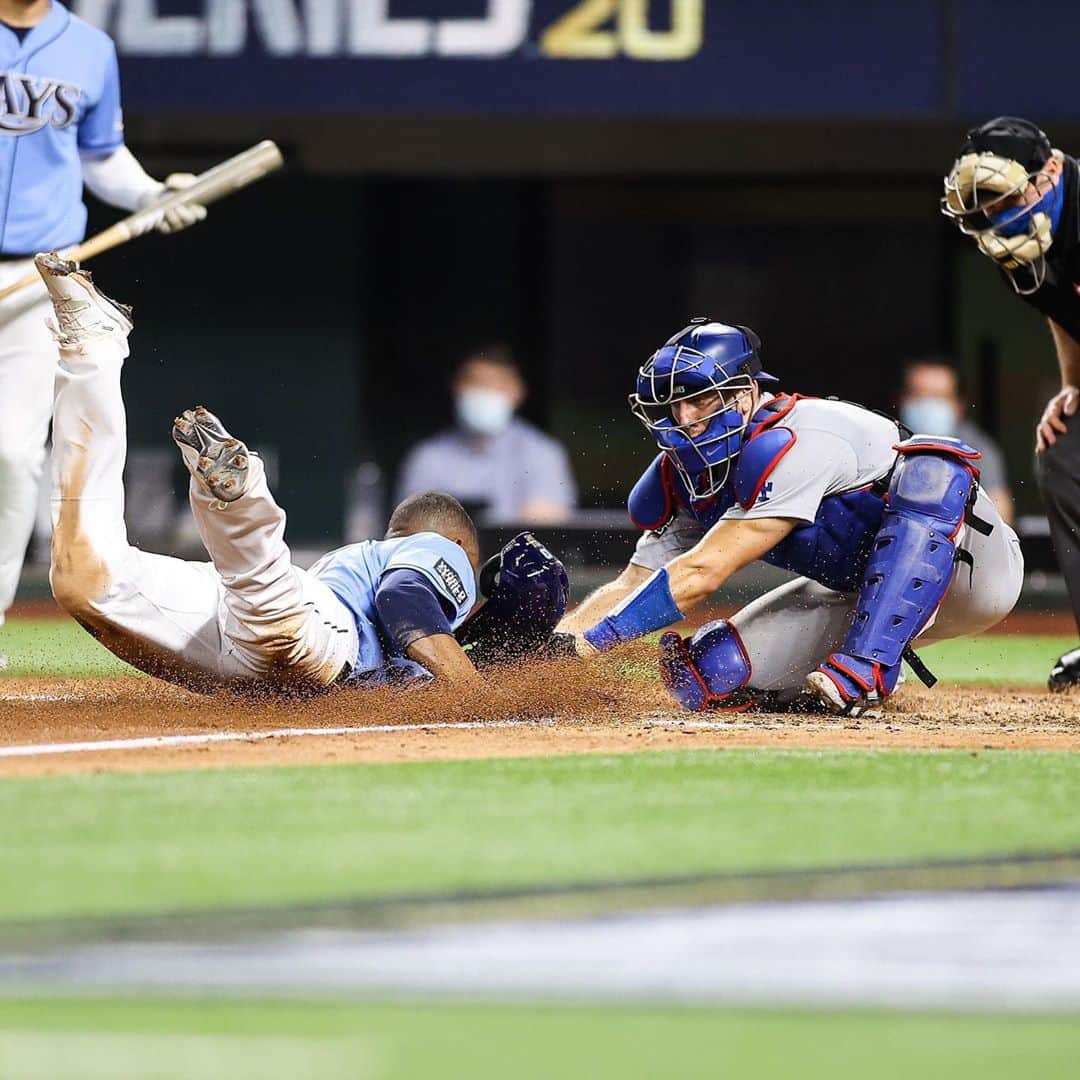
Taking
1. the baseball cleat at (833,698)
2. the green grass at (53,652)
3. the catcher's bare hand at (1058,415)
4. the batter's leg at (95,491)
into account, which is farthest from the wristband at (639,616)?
the green grass at (53,652)

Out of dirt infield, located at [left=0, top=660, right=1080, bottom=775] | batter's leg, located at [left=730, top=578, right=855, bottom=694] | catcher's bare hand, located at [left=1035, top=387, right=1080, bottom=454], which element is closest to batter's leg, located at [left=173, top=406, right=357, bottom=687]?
dirt infield, located at [left=0, top=660, right=1080, bottom=775]

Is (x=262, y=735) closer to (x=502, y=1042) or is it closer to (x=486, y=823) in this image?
(x=486, y=823)

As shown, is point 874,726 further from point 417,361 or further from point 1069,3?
point 417,361

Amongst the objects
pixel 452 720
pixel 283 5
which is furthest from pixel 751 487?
pixel 283 5

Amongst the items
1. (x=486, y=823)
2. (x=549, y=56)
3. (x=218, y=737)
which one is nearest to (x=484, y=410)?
(x=549, y=56)

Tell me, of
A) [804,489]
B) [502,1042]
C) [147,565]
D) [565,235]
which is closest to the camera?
[502,1042]

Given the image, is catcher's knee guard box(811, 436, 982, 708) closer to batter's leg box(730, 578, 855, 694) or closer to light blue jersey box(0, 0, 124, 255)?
batter's leg box(730, 578, 855, 694)
